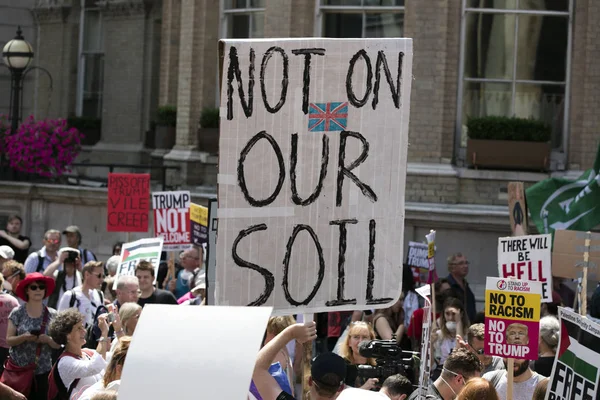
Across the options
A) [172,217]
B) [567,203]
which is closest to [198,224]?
[172,217]

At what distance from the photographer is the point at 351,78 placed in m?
6.42

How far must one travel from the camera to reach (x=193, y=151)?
20.4 meters

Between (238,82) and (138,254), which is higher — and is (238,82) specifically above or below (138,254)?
above

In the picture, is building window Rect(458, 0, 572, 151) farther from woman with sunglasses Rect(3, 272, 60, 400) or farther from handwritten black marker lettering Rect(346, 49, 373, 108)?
handwritten black marker lettering Rect(346, 49, 373, 108)

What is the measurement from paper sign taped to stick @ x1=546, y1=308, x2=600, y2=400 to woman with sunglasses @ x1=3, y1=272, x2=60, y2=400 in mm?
4644

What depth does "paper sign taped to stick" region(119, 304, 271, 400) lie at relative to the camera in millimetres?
4652

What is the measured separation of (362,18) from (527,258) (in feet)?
27.3

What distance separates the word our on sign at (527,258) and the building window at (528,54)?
698 centimetres

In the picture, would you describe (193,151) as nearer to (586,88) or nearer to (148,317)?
(586,88)

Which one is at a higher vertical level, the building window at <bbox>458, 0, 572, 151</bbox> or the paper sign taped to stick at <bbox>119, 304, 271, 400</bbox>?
the building window at <bbox>458, 0, 572, 151</bbox>

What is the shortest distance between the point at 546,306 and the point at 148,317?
782 cm

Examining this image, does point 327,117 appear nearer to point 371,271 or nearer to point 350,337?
point 371,271

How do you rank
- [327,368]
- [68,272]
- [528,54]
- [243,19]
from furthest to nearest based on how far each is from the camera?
[243,19], [528,54], [68,272], [327,368]

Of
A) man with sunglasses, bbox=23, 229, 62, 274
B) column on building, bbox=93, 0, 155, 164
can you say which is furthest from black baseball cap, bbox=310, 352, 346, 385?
column on building, bbox=93, 0, 155, 164
